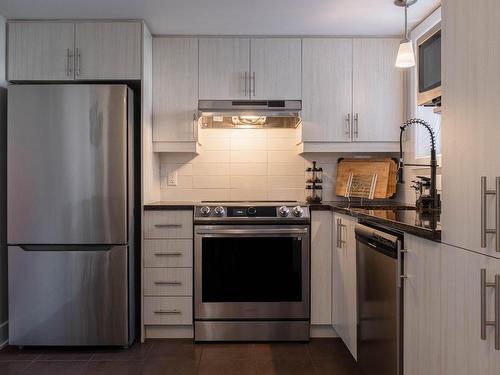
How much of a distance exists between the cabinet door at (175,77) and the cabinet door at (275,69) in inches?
17.8

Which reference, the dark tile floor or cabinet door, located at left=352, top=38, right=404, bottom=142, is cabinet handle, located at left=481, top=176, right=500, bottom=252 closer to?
the dark tile floor

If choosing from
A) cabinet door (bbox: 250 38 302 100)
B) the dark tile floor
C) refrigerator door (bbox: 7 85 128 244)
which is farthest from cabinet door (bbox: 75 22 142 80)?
the dark tile floor

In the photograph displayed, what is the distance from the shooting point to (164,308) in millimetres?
2900

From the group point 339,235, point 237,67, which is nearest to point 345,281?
point 339,235

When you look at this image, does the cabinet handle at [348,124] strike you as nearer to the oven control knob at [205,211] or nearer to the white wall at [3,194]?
the oven control knob at [205,211]

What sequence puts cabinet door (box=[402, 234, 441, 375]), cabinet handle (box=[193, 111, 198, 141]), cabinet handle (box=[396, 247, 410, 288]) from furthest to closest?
cabinet handle (box=[193, 111, 198, 141])
cabinet handle (box=[396, 247, 410, 288])
cabinet door (box=[402, 234, 441, 375])

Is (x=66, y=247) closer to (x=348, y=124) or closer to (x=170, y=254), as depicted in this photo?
(x=170, y=254)

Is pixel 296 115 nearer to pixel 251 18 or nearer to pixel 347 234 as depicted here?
pixel 251 18

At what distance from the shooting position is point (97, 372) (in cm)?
244

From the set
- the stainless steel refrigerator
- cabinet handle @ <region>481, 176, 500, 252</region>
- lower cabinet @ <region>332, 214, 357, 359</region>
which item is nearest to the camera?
cabinet handle @ <region>481, 176, 500, 252</region>

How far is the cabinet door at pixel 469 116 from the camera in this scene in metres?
1.10

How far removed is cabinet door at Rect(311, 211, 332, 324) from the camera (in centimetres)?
292

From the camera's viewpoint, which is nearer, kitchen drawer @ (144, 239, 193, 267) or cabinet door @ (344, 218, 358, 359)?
cabinet door @ (344, 218, 358, 359)

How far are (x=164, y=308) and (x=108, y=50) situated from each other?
71.6 inches
